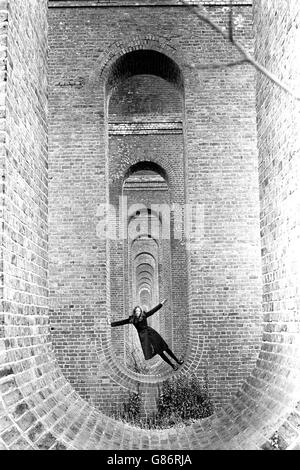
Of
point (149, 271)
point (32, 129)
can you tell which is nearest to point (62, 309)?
point (32, 129)

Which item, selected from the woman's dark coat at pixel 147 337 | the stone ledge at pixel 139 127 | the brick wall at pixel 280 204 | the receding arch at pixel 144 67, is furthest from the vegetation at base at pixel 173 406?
the stone ledge at pixel 139 127

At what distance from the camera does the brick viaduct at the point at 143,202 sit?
11.3 ft

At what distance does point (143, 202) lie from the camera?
Answer: 56.2 feet

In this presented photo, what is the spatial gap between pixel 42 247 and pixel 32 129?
945 millimetres

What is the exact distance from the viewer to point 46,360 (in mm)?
4117

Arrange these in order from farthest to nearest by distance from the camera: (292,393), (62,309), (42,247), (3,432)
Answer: (62,309) < (42,247) < (292,393) < (3,432)

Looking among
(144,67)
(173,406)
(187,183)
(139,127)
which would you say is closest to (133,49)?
(144,67)

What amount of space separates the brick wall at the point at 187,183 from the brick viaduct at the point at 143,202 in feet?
0.07

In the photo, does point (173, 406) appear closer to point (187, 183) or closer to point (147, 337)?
point (147, 337)

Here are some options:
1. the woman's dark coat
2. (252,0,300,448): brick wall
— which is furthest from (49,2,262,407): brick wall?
(252,0,300,448): brick wall

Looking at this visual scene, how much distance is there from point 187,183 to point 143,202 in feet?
28.4

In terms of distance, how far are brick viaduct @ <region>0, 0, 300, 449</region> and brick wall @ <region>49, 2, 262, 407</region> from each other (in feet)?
0.07

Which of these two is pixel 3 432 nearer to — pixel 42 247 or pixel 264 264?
pixel 42 247

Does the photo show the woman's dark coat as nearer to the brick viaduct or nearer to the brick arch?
the brick viaduct
